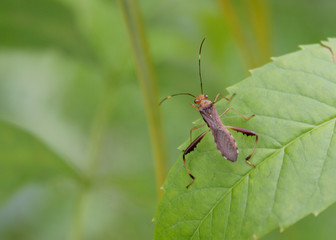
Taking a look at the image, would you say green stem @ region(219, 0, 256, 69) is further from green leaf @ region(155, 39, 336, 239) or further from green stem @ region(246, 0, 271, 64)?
green leaf @ region(155, 39, 336, 239)

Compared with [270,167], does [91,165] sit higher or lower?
lower

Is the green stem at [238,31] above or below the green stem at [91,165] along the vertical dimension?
above

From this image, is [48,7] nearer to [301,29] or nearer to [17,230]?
[17,230]

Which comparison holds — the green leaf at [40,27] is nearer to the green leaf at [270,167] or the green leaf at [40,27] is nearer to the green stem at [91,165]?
the green stem at [91,165]

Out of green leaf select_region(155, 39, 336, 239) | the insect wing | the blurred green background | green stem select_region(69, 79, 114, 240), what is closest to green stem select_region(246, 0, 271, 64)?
the blurred green background

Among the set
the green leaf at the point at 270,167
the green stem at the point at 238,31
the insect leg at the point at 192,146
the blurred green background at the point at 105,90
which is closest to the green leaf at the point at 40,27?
the blurred green background at the point at 105,90

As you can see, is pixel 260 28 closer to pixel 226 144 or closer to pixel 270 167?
pixel 226 144

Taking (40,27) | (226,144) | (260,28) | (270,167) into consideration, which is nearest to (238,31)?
(260,28)

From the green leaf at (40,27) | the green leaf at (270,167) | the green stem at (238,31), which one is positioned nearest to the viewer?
the green leaf at (270,167)
